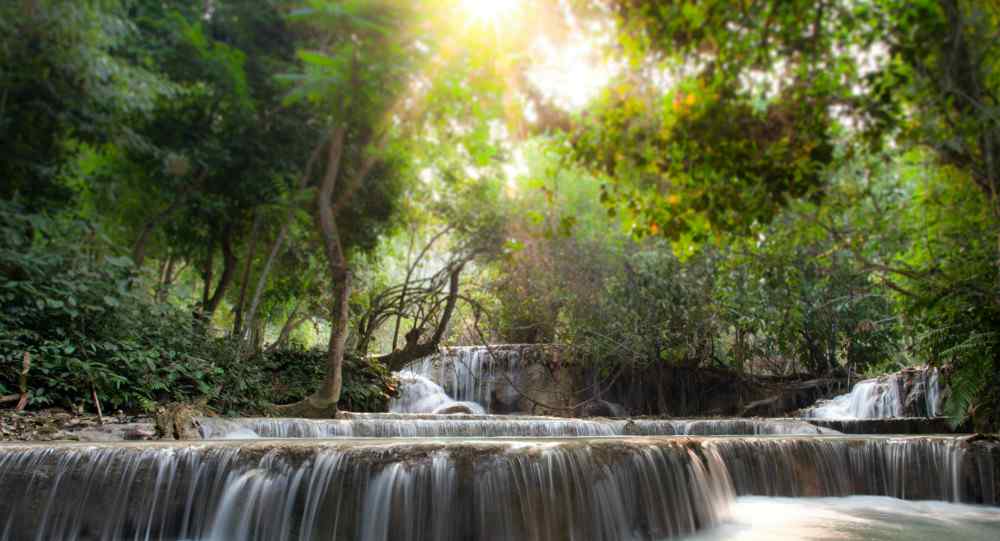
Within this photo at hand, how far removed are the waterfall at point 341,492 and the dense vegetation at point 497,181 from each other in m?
2.14

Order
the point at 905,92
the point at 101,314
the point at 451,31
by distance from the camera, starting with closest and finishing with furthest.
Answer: the point at 905,92 < the point at 451,31 < the point at 101,314

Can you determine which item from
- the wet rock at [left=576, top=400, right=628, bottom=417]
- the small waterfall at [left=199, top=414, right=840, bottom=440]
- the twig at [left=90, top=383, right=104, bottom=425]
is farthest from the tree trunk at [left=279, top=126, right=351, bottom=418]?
the wet rock at [left=576, top=400, right=628, bottom=417]

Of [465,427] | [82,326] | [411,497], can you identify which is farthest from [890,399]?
[82,326]

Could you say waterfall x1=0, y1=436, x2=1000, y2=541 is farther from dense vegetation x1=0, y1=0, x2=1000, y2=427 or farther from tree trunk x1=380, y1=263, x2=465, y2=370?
tree trunk x1=380, y1=263, x2=465, y2=370

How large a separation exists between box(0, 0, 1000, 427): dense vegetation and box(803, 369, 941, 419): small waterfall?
23.7 inches

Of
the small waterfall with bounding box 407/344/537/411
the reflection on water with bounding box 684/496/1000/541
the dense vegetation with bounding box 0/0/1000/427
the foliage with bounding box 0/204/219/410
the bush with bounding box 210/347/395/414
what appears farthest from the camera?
the small waterfall with bounding box 407/344/537/411

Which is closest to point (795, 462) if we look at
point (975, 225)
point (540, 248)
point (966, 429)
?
point (975, 225)

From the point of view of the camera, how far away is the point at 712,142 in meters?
4.01

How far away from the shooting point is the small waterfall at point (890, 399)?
13244mm

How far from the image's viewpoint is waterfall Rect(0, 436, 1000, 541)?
17.6ft

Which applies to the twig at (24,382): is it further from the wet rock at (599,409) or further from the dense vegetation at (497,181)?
the wet rock at (599,409)

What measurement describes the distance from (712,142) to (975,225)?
12.1 ft

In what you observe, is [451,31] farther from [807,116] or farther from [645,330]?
[645,330]

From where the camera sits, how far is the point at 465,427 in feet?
34.8
